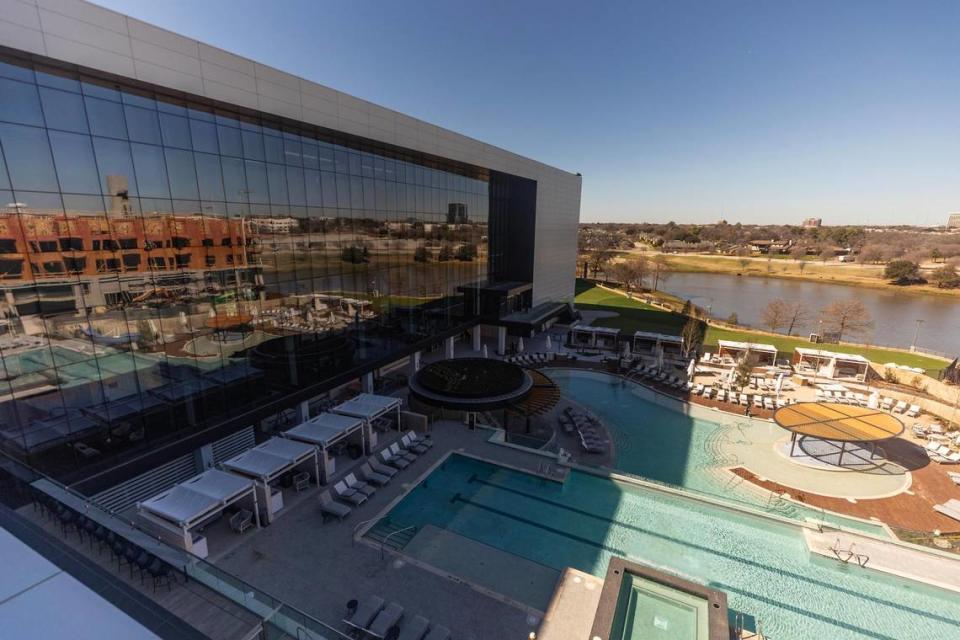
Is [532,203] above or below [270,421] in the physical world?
above

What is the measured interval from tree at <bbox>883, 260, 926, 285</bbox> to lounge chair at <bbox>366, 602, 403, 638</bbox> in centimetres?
9469

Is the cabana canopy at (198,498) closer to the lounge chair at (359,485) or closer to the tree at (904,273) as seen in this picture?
the lounge chair at (359,485)

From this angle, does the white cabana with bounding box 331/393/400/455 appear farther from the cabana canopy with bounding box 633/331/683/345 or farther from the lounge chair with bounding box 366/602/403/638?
the cabana canopy with bounding box 633/331/683/345

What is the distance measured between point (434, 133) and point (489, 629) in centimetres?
2099

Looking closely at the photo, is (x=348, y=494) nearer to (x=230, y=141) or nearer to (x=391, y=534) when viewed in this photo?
(x=391, y=534)

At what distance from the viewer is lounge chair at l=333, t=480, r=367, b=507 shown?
480 inches

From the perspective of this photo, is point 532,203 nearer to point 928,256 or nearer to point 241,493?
point 241,493

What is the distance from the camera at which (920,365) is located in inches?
1090

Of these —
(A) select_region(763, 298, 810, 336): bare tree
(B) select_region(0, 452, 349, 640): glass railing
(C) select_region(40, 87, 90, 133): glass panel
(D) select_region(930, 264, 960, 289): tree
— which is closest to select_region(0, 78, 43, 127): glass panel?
(C) select_region(40, 87, 90, 133): glass panel

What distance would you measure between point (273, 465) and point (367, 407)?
4.29 metres

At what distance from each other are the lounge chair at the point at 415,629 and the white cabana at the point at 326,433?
630 centimetres

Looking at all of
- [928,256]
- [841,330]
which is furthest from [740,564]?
[928,256]

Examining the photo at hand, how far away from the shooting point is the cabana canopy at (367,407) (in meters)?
15.2

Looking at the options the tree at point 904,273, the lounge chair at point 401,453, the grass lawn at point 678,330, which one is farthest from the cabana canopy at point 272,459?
the tree at point 904,273
